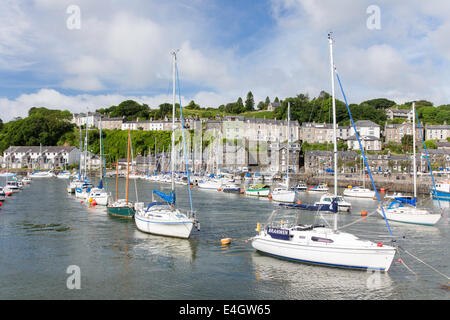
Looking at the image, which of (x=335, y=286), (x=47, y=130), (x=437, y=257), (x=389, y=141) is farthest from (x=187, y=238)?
(x=47, y=130)

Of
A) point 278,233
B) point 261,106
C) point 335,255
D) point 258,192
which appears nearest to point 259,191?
point 258,192

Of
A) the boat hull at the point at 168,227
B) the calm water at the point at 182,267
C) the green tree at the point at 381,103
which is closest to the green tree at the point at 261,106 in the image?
the green tree at the point at 381,103

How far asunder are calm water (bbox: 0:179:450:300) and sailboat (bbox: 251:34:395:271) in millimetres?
416

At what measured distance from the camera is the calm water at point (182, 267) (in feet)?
50.3

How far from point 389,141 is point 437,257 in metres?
115

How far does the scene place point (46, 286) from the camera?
1603 centimetres

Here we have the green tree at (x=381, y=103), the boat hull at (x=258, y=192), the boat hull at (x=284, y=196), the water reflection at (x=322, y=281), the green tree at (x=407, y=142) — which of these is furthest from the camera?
the green tree at (x=381, y=103)

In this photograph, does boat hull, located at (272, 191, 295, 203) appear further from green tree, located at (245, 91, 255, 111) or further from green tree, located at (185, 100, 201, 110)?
green tree, located at (185, 100, 201, 110)

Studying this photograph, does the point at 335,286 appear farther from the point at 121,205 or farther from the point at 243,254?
the point at 121,205

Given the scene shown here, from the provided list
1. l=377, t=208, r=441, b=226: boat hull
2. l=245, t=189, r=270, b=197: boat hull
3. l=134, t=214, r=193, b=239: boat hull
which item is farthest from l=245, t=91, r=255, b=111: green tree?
l=134, t=214, r=193, b=239: boat hull

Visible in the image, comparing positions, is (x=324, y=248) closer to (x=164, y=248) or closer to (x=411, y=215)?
(x=164, y=248)

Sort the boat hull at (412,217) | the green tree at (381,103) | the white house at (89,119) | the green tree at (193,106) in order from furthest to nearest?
the green tree at (193,106), the green tree at (381,103), the white house at (89,119), the boat hull at (412,217)

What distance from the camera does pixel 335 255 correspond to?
57.3 ft

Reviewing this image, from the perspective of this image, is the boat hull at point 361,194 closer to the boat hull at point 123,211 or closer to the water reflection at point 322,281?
the boat hull at point 123,211
